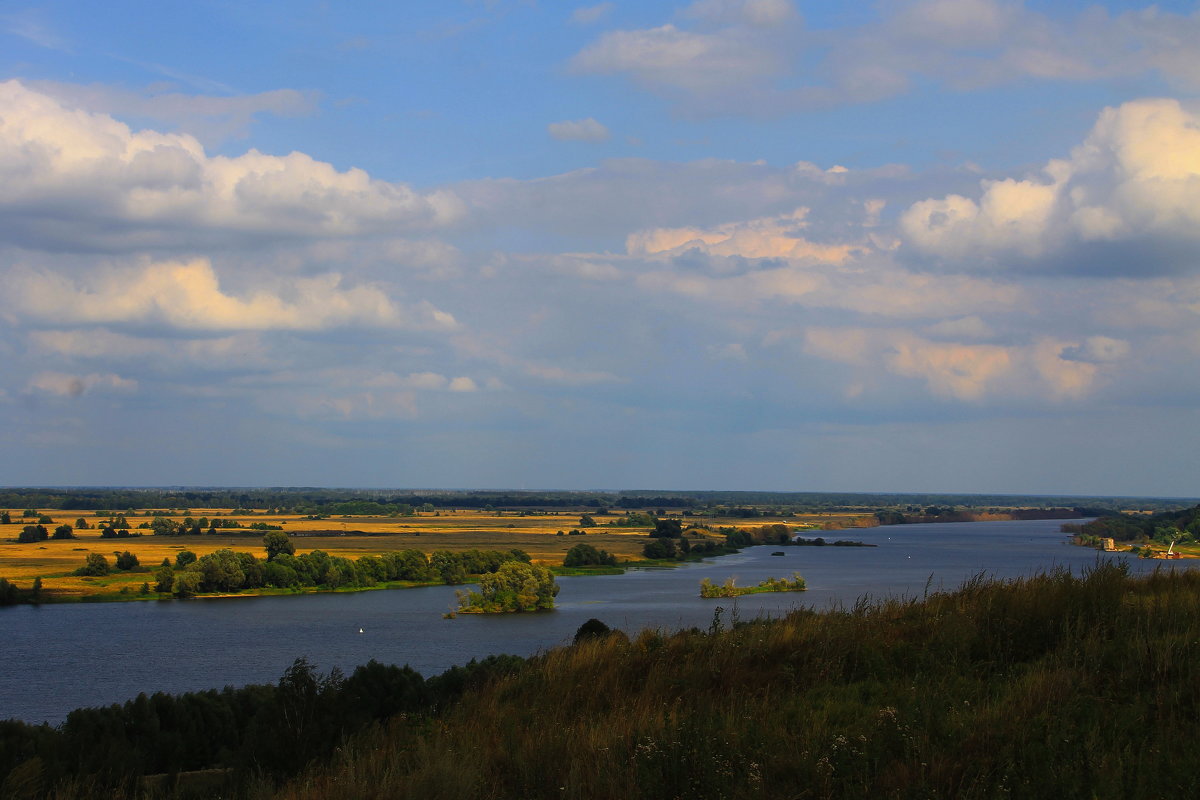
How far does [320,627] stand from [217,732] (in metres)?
46.3

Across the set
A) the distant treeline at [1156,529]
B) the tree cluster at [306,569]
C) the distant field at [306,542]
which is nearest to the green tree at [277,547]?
the tree cluster at [306,569]

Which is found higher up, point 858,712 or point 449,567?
point 858,712

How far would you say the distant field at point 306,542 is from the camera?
272ft

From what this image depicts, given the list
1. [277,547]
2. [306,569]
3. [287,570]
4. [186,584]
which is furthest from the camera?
[277,547]

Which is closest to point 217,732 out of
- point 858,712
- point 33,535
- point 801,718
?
point 801,718

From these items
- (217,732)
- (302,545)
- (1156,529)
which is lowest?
(302,545)

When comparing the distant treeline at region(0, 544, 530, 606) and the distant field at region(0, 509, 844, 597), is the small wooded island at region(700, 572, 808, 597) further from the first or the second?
the distant field at region(0, 509, 844, 597)

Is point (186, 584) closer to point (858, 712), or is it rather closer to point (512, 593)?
point (512, 593)

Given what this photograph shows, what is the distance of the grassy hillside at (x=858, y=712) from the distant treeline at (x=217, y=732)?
1.10m

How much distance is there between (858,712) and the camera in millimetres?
7254

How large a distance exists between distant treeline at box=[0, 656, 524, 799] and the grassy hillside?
1.10 m

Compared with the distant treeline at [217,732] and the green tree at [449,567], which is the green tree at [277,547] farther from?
the distant treeline at [217,732]

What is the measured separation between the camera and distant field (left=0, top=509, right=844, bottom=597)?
82938 millimetres

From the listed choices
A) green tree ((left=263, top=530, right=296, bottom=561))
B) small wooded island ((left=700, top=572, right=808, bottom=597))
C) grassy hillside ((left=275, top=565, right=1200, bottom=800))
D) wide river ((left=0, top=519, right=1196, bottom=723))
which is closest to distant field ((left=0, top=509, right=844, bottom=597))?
green tree ((left=263, top=530, right=296, bottom=561))
